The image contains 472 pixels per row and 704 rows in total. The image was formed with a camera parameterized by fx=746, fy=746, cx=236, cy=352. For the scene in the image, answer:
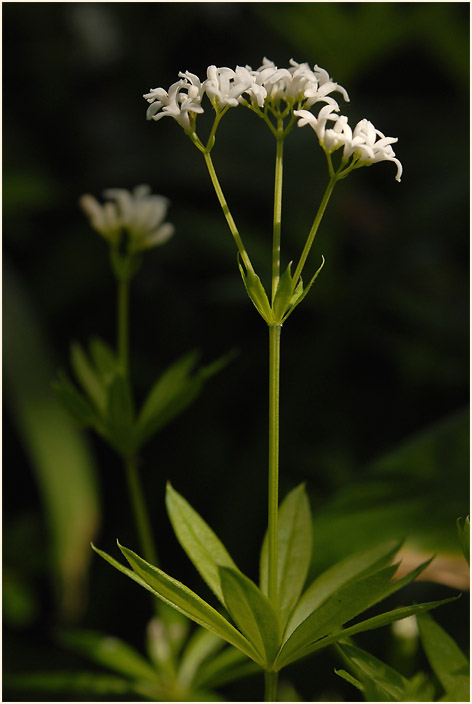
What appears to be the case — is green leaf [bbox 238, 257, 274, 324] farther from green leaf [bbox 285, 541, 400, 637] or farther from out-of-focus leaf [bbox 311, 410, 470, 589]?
out-of-focus leaf [bbox 311, 410, 470, 589]

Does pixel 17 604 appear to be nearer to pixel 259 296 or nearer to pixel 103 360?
pixel 103 360

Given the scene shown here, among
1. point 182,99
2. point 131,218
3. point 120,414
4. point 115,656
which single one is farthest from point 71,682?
point 182,99

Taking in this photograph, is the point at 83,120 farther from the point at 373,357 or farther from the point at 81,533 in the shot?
the point at 81,533

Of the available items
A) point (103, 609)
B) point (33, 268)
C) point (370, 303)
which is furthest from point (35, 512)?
point (370, 303)

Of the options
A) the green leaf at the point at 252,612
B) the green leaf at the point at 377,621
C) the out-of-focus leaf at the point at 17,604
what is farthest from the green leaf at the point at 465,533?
the out-of-focus leaf at the point at 17,604

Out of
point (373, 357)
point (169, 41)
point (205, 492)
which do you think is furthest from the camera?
point (169, 41)

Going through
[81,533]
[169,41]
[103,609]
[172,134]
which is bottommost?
[103,609]

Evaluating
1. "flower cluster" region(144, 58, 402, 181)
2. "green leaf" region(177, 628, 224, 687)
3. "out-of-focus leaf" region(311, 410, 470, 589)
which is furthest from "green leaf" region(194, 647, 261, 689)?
"flower cluster" region(144, 58, 402, 181)
